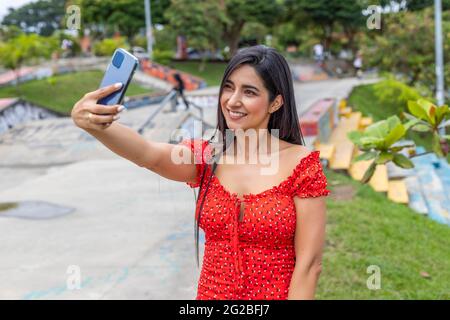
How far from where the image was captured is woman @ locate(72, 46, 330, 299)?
1.95 metres

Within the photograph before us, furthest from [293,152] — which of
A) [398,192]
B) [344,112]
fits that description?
[344,112]

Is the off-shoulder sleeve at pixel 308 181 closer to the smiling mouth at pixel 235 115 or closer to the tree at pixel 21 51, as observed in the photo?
the smiling mouth at pixel 235 115

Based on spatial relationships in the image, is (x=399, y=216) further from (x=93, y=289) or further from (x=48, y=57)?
(x=48, y=57)

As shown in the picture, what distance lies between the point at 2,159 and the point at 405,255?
9618 mm

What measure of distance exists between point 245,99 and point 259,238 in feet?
1.43

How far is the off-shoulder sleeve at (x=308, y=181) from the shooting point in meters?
1.97

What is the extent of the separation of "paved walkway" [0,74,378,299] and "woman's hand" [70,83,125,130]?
10.7 feet

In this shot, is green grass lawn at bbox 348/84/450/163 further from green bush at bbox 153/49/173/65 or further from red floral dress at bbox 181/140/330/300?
red floral dress at bbox 181/140/330/300

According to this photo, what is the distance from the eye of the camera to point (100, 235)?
6.64 metres

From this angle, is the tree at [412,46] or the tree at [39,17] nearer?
the tree at [412,46]

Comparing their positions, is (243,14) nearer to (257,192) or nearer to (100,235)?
(100,235)

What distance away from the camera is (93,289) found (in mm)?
5004

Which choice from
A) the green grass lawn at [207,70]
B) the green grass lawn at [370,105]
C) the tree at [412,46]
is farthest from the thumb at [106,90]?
the green grass lawn at [207,70]
